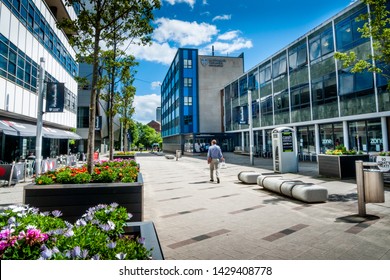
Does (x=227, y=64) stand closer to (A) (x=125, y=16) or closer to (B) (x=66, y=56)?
(B) (x=66, y=56)

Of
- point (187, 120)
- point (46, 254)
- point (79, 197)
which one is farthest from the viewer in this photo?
point (187, 120)

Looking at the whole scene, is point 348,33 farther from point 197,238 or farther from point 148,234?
point 148,234

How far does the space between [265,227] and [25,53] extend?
1723 cm

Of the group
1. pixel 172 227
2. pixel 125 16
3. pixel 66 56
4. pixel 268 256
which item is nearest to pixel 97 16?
pixel 125 16

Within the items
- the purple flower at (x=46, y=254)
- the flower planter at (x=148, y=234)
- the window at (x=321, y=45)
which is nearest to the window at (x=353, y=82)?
the window at (x=321, y=45)

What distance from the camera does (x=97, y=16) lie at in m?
6.59

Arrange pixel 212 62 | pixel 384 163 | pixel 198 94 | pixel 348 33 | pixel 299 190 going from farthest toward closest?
pixel 212 62, pixel 198 94, pixel 348 33, pixel 384 163, pixel 299 190

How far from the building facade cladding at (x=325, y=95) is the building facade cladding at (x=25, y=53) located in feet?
56.7

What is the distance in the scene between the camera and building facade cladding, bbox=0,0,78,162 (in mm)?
12555

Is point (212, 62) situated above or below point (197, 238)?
above

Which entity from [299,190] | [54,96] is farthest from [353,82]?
[54,96]

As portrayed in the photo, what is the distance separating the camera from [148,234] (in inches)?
88.4

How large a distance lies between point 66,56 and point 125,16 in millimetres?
21062

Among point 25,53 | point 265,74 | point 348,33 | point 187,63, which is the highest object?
point 187,63
